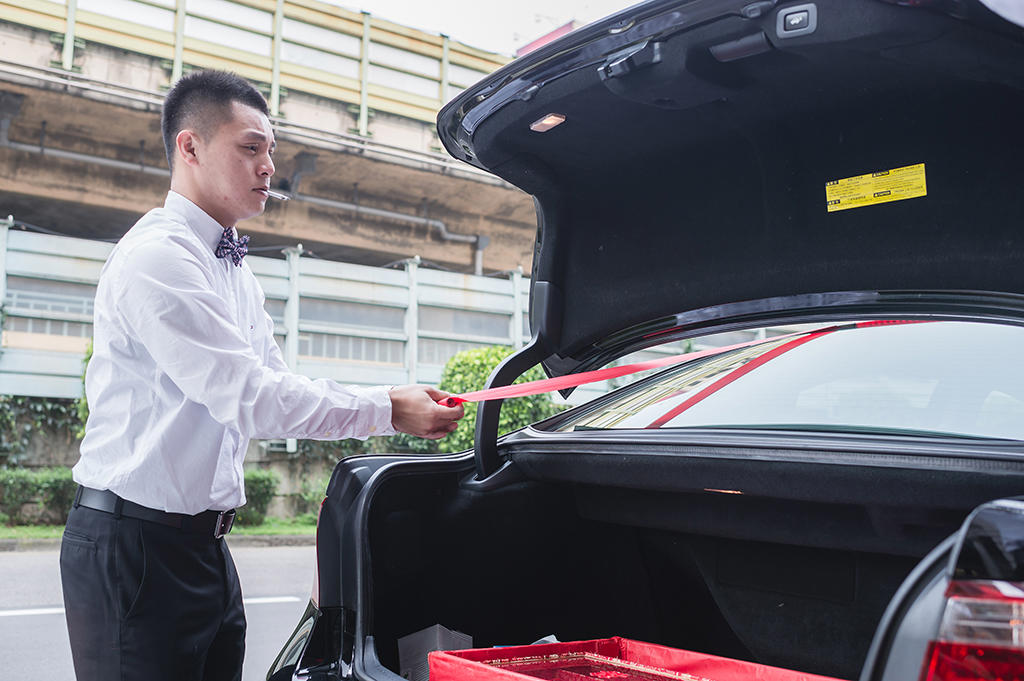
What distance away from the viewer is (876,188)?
1.37m

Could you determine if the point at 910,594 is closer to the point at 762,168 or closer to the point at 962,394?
the point at 962,394

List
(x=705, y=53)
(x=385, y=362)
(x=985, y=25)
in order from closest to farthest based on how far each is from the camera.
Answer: (x=985, y=25)
(x=705, y=53)
(x=385, y=362)

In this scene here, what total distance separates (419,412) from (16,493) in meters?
10.0

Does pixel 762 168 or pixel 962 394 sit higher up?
pixel 762 168

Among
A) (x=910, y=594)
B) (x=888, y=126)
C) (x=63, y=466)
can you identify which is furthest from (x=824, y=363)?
(x=63, y=466)

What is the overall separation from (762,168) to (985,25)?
53cm

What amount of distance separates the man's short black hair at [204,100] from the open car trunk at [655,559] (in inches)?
31.7

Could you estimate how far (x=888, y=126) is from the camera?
133 cm

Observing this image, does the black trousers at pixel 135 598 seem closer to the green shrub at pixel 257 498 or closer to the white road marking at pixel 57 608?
the white road marking at pixel 57 608

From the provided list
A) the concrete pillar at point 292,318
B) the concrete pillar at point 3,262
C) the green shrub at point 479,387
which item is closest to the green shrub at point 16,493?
the concrete pillar at point 3,262

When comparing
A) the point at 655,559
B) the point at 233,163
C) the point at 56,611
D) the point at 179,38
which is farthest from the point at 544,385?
the point at 179,38

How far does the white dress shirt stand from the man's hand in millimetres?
20

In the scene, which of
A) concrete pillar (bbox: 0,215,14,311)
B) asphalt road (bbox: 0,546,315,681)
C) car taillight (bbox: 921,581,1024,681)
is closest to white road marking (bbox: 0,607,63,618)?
asphalt road (bbox: 0,546,315,681)

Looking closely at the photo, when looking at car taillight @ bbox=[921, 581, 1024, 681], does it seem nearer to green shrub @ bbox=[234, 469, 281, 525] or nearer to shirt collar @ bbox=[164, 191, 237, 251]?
shirt collar @ bbox=[164, 191, 237, 251]
